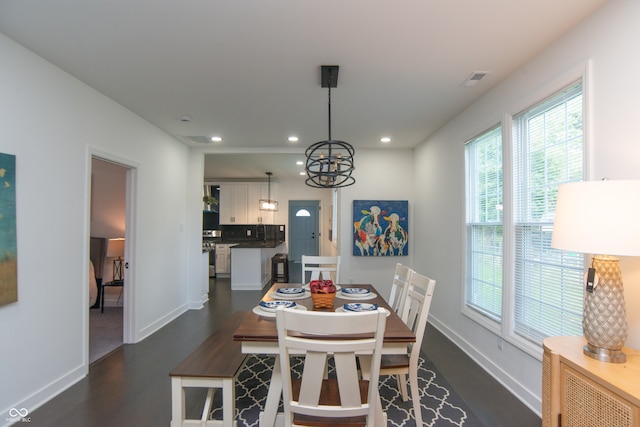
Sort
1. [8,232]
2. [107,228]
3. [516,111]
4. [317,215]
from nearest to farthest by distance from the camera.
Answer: [8,232] → [516,111] → [107,228] → [317,215]

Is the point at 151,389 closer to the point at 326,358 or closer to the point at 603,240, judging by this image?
the point at 326,358

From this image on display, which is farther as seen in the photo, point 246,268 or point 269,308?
point 246,268

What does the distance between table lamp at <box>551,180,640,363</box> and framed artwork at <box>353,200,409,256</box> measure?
344 centimetres

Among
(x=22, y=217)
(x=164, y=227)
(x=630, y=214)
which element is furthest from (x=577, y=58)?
(x=164, y=227)

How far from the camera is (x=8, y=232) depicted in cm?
205

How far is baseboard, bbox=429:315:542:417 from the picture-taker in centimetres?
226

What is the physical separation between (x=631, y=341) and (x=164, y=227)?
4487 mm

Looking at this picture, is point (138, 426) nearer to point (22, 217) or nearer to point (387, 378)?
point (22, 217)

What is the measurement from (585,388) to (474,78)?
2.28 metres

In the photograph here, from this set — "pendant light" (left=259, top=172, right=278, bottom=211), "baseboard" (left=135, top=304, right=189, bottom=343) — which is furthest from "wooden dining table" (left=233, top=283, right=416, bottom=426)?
"pendant light" (left=259, top=172, right=278, bottom=211)

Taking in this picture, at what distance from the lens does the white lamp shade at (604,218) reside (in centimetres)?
126

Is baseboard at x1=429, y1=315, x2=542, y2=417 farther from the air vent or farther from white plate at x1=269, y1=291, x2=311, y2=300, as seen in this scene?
the air vent

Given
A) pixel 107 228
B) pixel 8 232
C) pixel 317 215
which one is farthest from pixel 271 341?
pixel 317 215

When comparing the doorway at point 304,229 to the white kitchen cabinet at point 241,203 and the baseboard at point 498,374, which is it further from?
the baseboard at point 498,374
